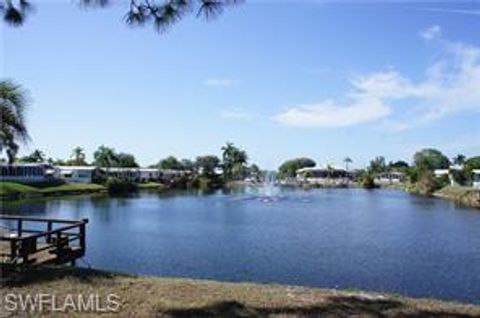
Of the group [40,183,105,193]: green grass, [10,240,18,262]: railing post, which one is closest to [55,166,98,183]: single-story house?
[40,183,105,193]: green grass

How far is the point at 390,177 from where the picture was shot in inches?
6816

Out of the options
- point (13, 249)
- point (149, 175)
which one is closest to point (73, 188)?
point (149, 175)

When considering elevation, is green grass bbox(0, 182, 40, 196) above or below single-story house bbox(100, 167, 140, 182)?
below

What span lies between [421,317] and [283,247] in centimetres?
2415

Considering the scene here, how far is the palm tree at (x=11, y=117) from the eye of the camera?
13.7 m

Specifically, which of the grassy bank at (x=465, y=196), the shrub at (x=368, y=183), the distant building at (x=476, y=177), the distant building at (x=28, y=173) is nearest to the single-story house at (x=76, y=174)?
the distant building at (x=28, y=173)

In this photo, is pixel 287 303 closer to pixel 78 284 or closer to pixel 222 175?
pixel 78 284

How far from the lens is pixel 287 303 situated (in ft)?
30.8

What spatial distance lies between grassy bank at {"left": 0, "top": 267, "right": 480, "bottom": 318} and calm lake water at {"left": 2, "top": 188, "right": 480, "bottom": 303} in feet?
39.0

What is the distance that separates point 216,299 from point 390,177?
169444mm

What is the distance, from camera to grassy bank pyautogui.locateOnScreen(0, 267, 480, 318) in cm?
884

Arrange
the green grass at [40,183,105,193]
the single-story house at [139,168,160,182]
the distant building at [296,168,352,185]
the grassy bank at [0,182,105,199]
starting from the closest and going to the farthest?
the grassy bank at [0,182,105,199] → the green grass at [40,183,105,193] → the single-story house at [139,168,160,182] → the distant building at [296,168,352,185]

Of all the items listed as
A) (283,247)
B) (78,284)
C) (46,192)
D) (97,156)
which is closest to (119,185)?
(46,192)

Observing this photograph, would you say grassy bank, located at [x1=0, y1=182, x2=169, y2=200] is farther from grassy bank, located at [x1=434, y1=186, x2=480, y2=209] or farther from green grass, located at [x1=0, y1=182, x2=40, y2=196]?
grassy bank, located at [x1=434, y1=186, x2=480, y2=209]
